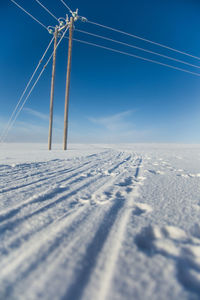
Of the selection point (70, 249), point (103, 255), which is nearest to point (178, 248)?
point (103, 255)

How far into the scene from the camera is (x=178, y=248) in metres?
0.73

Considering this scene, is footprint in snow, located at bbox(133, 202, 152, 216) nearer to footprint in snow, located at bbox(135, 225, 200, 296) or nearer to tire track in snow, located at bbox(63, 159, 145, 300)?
tire track in snow, located at bbox(63, 159, 145, 300)

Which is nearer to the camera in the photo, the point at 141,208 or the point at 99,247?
the point at 99,247

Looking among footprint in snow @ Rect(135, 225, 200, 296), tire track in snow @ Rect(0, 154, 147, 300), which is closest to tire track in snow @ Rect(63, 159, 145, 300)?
tire track in snow @ Rect(0, 154, 147, 300)

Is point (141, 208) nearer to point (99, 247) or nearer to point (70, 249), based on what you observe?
point (99, 247)

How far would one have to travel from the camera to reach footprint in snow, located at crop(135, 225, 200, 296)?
582mm

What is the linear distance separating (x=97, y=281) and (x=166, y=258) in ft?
1.15

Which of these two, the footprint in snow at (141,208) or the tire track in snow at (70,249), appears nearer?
the tire track in snow at (70,249)

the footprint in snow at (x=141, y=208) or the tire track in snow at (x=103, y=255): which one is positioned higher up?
the footprint in snow at (x=141, y=208)

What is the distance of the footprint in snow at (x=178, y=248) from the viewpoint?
58cm

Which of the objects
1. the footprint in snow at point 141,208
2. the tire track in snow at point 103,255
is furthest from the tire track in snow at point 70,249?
the footprint in snow at point 141,208

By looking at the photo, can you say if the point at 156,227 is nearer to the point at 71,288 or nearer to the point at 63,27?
the point at 71,288

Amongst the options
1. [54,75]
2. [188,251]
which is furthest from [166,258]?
[54,75]

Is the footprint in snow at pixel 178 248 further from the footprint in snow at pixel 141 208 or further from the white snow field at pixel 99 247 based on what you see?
the footprint in snow at pixel 141 208
